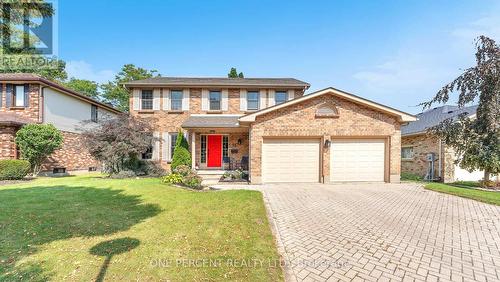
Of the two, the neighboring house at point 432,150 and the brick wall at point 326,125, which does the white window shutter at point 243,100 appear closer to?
the brick wall at point 326,125

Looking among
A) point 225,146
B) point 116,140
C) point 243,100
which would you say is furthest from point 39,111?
point 243,100

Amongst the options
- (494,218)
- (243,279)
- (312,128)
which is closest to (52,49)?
(312,128)

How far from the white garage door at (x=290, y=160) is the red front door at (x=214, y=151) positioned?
441cm

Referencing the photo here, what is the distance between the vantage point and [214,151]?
14.8 metres

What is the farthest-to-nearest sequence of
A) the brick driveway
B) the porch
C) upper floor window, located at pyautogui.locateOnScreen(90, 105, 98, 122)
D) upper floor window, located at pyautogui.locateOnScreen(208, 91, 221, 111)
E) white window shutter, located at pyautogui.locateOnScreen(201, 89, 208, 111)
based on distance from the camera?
upper floor window, located at pyautogui.locateOnScreen(90, 105, 98, 122) → upper floor window, located at pyautogui.locateOnScreen(208, 91, 221, 111) → white window shutter, located at pyautogui.locateOnScreen(201, 89, 208, 111) → the porch → the brick driveway

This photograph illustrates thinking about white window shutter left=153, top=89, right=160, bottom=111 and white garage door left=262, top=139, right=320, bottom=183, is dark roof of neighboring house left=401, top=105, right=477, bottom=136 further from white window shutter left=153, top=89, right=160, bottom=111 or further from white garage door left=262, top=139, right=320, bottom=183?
white window shutter left=153, top=89, right=160, bottom=111

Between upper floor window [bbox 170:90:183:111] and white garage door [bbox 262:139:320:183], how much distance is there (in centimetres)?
735

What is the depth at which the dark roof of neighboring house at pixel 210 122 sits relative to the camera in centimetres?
1277

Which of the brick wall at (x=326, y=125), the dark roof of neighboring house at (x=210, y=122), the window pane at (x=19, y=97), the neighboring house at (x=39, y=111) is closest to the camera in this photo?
the brick wall at (x=326, y=125)

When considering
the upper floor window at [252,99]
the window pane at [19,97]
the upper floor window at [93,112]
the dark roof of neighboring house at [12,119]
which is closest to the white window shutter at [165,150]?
the upper floor window at [252,99]

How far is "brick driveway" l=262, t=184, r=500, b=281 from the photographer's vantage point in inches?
136

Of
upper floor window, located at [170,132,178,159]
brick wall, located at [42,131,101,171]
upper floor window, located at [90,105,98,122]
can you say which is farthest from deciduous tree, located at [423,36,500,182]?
upper floor window, located at [90,105,98,122]

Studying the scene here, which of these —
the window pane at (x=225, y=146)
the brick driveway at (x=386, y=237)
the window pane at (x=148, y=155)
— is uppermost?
the window pane at (x=225, y=146)

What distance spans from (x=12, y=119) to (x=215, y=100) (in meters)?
12.5
